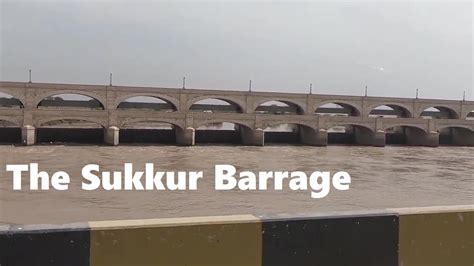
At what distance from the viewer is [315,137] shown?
51562 millimetres

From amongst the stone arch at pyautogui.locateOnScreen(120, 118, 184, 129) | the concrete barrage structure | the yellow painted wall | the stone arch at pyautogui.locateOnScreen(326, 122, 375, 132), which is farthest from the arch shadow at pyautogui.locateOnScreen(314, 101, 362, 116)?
the yellow painted wall

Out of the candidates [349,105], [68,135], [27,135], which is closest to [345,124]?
[349,105]

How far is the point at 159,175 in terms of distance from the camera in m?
28.5

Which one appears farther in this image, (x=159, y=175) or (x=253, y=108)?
(x=253, y=108)

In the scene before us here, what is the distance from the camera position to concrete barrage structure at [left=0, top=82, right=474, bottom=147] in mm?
44156

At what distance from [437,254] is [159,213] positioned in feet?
47.7

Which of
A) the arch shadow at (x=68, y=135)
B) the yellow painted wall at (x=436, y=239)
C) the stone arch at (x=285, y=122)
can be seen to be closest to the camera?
the yellow painted wall at (x=436, y=239)

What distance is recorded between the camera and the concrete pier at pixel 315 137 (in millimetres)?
51250

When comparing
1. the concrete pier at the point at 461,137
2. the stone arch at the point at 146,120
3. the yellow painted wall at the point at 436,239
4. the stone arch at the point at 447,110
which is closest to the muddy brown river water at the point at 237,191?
the stone arch at the point at 146,120

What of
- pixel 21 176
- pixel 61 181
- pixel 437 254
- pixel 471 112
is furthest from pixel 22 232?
pixel 471 112

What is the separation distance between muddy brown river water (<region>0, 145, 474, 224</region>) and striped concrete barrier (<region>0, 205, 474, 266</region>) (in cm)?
807

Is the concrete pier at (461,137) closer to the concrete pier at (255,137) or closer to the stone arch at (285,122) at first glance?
the stone arch at (285,122)

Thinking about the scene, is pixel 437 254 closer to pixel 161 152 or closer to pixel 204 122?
→ pixel 161 152

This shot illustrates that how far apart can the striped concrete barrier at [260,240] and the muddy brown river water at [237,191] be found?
8068 mm
